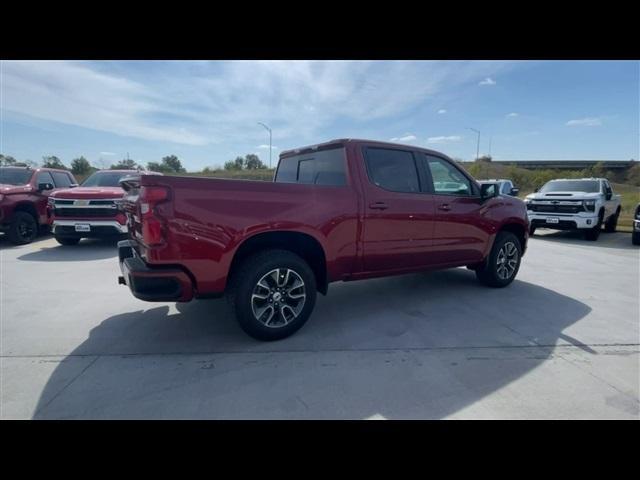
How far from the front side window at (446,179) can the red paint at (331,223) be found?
0.12 metres

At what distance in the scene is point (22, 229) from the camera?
7.94 m

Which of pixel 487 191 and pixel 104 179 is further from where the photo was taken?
pixel 104 179

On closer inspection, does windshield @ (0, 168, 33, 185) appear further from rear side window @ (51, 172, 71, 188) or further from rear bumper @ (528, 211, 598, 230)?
rear bumper @ (528, 211, 598, 230)

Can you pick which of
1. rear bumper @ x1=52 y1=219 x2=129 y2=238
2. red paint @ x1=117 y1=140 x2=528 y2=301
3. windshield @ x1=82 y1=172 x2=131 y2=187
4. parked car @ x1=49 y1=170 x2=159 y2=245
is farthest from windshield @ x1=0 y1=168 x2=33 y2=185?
red paint @ x1=117 y1=140 x2=528 y2=301

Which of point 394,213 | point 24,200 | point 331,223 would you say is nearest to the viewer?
point 331,223

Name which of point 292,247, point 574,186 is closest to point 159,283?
point 292,247

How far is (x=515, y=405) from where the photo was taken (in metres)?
2.32

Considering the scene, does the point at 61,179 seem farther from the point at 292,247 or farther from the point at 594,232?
the point at 594,232

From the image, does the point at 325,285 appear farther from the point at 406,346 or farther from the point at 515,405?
the point at 515,405

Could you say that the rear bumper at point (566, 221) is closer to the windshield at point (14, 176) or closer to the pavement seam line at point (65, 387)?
the pavement seam line at point (65, 387)

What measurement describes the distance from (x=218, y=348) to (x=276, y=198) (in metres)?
1.56

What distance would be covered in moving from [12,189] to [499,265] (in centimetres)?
1075

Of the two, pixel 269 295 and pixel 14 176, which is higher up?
pixel 14 176
